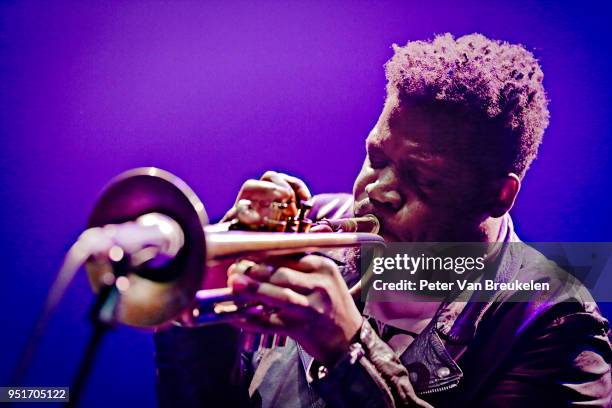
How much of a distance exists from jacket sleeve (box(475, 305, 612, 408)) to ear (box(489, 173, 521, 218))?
0.51 metres

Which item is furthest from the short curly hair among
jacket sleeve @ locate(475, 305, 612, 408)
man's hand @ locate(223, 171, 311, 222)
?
man's hand @ locate(223, 171, 311, 222)

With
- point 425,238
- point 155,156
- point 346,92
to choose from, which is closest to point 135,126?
point 155,156

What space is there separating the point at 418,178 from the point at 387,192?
141mm

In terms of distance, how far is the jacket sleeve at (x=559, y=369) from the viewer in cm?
187

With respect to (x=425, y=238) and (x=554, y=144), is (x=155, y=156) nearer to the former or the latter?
(x=425, y=238)

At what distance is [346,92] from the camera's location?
241cm

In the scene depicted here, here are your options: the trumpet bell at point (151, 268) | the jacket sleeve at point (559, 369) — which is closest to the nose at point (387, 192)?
the jacket sleeve at point (559, 369)

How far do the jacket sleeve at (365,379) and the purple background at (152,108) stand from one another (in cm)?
100

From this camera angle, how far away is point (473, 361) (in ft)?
6.47

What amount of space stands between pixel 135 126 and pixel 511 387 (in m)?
2.05

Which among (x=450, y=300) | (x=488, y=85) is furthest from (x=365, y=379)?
(x=488, y=85)

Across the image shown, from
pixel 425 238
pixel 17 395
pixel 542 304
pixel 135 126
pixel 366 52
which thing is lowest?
pixel 17 395

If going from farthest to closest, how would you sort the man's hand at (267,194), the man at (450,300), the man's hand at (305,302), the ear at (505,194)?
the ear at (505,194), the man at (450,300), the man's hand at (267,194), the man's hand at (305,302)

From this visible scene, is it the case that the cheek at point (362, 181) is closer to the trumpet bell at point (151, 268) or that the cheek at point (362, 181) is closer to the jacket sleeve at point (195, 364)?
the jacket sleeve at point (195, 364)
